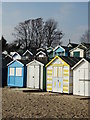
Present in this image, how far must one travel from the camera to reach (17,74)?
23.7m

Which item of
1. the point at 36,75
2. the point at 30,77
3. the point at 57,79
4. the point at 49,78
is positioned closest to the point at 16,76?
the point at 30,77

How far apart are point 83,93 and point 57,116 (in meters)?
7.70

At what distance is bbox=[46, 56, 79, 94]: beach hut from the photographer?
18547mm

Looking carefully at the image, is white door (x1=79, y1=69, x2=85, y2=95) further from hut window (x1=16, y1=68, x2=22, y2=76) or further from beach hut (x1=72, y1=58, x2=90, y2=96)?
hut window (x1=16, y1=68, x2=22, y2=76)

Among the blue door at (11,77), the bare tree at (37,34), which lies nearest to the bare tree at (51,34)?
the bare tree at (37,34)

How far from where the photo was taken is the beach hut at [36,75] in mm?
21267

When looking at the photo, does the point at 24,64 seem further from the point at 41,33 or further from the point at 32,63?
the point at 41,33

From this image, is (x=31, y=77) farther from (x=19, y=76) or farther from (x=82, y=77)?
(x=82, y=77)

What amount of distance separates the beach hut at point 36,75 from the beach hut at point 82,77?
384 cm

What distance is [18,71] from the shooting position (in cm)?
2369

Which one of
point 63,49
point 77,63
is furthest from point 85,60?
point 63,49

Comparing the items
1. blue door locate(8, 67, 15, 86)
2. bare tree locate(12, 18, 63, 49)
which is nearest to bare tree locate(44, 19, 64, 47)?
bare tree locate(12, 18, 63, 49)

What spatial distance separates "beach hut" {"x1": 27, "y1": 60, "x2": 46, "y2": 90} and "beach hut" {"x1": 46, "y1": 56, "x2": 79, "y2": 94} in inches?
39.6

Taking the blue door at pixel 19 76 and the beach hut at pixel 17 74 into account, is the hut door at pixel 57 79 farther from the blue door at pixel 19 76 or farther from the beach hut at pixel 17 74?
the blue door at pixel 19 76
